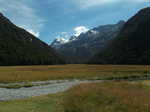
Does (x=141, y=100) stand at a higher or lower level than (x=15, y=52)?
lower

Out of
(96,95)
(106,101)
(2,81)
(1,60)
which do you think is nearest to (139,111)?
(106,101)

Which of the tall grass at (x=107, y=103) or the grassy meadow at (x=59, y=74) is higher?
the tall grass at (x=107, y=103)

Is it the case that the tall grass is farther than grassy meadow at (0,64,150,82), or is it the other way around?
grassy meadow at (0,64,150,82)

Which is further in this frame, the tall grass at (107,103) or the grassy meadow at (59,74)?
the grassy meadow at (59,74)

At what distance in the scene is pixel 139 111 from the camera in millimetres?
11719

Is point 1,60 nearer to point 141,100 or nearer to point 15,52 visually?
point 15,52

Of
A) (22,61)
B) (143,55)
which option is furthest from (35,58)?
(143,55)

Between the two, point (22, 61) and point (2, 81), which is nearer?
point (2, 81)

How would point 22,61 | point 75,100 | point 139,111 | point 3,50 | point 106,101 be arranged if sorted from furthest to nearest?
point 3,50 < point 22,61 < point 75,100 < point 106,101 < point 139,111

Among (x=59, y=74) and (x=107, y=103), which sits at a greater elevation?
(x=107, y=103)

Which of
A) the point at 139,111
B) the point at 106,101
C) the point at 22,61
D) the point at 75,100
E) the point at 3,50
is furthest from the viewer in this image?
the point at 3,50

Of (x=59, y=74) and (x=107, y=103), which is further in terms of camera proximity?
(x=59, y=74)

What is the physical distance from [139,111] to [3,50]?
608 ft

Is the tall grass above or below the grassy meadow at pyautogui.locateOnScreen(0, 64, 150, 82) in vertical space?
above
